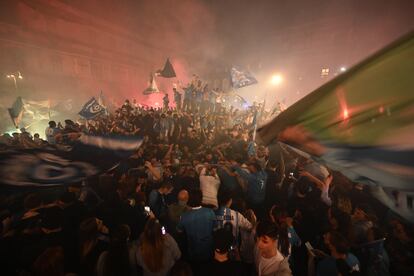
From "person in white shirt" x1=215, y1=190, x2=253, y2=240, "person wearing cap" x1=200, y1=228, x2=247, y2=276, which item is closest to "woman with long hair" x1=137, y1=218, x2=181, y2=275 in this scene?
"person wearing cap" x1=200, y1=228, x2=247, y2=276

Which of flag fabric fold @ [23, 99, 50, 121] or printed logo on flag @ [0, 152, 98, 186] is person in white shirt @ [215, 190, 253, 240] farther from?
flag fabric fold @ [23, 99, 50, 121]

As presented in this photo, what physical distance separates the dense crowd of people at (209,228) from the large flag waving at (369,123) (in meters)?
1.44

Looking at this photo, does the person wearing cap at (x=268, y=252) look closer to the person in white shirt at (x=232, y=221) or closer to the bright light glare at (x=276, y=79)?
the person in white shirt at (x=232, y=221)

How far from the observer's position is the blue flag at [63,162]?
3627 mm

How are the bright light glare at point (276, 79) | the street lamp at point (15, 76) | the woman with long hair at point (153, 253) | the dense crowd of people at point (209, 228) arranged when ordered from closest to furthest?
1. the dense crowd of people at point (209, 228)
2. the woman with long hair at point (153, 253)
3. the street lamp at point (15, 76)
4. the bright light glare at point (276, 79)

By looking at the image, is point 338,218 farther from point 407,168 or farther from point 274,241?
point 407,168

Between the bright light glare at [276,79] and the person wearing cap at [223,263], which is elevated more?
the bright light glare at [276,79]

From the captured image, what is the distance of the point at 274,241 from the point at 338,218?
8.59 ft

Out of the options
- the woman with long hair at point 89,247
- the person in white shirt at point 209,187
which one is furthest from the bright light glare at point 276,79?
the woman with long hair at point 89,247

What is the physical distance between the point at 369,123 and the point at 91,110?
16416 mm

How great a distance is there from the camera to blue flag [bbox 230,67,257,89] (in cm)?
1560

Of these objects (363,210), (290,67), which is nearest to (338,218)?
(363,210)

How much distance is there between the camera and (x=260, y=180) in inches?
233

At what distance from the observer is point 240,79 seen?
15.8 metres
